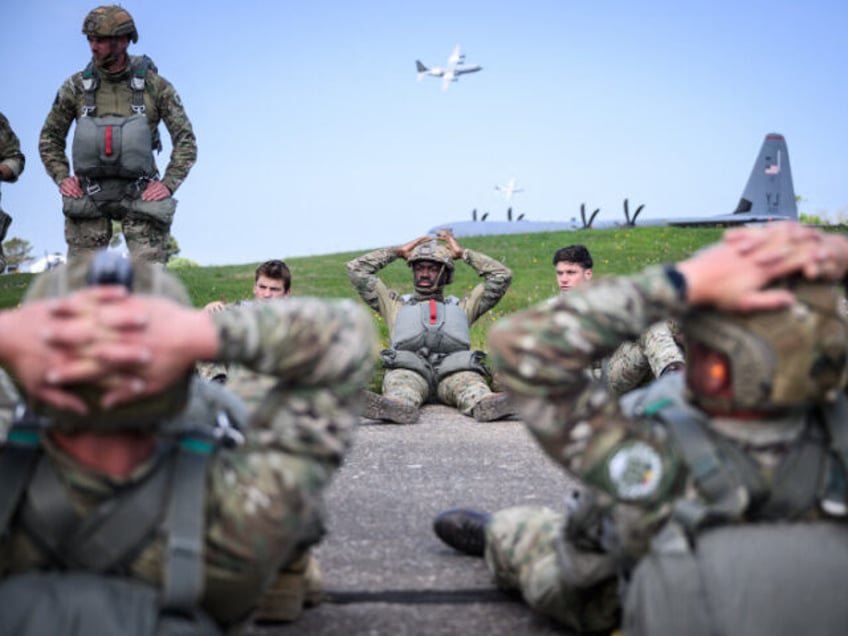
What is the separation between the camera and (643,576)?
8.43 feet

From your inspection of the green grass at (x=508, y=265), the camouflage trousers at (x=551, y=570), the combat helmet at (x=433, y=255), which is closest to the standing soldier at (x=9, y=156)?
the green grass at (x=508, y=265)

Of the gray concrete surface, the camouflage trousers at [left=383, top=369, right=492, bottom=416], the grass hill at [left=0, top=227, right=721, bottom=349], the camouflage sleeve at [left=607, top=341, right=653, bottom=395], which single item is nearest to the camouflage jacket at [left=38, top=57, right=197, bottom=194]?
the camouflage trousers at [left=383, top=369, right=492, bottom=416]

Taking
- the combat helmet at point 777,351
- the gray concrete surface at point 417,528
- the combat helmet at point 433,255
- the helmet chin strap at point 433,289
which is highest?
the combat helmet at point 433,255

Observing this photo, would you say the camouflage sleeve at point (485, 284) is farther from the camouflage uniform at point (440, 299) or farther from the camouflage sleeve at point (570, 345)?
the camouflage sleeve at point (570, 345)

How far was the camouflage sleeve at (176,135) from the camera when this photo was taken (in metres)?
9.79

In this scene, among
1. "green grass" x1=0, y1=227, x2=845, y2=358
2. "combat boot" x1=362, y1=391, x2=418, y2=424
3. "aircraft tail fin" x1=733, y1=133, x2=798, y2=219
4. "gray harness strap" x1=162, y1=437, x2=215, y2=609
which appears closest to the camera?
"gray harness strap" x1=162, y1=437, x2=215, y2=609

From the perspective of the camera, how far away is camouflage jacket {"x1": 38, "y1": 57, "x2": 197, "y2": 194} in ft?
31.6

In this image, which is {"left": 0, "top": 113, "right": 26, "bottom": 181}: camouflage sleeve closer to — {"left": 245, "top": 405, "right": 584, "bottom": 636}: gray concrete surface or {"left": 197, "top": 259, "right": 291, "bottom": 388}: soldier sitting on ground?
{"left": 197, "top": 259, "right": 291, "bottom": 388}: soldier sitting on ground

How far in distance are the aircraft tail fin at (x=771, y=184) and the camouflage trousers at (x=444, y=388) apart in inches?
2044

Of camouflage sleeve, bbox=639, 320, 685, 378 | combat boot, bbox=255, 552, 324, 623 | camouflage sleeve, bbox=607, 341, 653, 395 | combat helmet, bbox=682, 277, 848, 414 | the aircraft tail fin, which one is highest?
the aircraft tail fin

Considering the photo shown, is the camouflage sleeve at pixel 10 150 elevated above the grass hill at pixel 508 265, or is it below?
above

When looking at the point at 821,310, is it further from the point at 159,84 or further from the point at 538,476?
the point at 159,84

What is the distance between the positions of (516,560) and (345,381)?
1392 millimetres

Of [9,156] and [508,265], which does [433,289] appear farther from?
[508,265]
